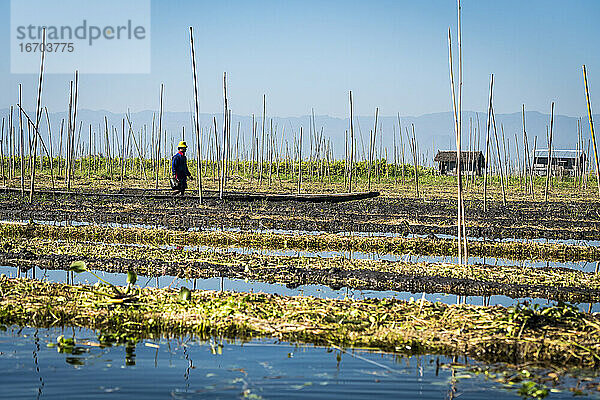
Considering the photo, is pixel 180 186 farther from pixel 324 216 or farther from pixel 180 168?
pixel 324 216

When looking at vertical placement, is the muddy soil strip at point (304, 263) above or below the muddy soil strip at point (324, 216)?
below

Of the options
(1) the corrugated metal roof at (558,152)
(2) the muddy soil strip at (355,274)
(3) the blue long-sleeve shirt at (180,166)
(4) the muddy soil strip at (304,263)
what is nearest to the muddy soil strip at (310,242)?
(4) the muddy soil strip at (304,263)

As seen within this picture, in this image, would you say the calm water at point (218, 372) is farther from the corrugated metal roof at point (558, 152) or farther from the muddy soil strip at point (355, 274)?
the corrugated metal roof at point (558, 152)

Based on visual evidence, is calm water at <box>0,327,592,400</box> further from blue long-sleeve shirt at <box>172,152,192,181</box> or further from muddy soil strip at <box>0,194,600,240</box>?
blue long-sleeve shirt at <box>172,152,192,181</box>

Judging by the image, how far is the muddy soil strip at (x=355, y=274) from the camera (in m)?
6.93

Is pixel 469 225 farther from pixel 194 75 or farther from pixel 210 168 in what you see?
→ pixel 210 168

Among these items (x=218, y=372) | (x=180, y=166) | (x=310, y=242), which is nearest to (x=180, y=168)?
(x=180, y=166)

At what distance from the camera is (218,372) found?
4.28 meters

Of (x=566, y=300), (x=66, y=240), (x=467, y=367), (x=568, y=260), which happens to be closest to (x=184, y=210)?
(x=66, y=240)

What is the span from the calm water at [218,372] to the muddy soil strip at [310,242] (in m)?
5.28

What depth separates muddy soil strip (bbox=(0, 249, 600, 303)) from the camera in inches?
273

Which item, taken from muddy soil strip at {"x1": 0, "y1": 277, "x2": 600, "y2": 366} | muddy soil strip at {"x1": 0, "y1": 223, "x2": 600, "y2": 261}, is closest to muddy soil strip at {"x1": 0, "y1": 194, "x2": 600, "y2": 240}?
muddy soil strip at {"x1": 0, "y1": 223, "x2": 600, "y2": 261}

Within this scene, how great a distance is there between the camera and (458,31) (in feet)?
27.6

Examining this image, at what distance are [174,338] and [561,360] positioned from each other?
245 cm
